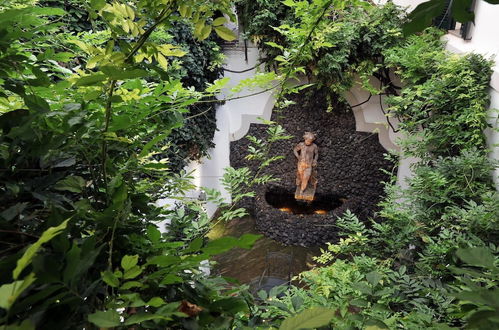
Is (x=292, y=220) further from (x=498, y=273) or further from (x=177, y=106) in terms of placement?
(x=498, y=273)

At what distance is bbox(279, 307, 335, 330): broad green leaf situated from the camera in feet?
1.05

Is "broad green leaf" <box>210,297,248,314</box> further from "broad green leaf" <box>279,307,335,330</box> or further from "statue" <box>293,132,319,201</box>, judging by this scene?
"statue" <box>293,132,319,201</box>

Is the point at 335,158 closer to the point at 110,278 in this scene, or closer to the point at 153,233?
the point at 153,233

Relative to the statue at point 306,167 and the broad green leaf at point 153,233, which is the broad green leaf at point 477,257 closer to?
the broad green leaf at point 153,233

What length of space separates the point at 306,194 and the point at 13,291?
17.4ft

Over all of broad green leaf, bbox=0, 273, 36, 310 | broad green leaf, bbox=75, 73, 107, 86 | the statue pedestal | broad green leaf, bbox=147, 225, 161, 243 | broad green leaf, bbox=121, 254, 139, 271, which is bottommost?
the statue pedestal

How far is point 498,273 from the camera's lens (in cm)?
43

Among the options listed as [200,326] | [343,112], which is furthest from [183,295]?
[343,112]

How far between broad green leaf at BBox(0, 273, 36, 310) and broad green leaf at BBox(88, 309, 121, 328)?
0.34 ft

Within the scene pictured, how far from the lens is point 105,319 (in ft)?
1.08

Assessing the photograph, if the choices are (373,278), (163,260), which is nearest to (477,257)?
(373,278)

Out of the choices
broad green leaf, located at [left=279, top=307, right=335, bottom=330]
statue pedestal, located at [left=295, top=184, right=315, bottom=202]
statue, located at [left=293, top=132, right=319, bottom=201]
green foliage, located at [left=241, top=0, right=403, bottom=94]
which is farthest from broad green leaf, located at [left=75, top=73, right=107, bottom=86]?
statue pedestal, located at [left=295, top=184, right=315, bottom=202]

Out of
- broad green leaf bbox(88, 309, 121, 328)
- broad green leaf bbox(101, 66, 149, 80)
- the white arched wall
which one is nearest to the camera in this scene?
broad green leaf bbox(88, 309, 121, 328)

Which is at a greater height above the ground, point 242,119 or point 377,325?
point 377,325
